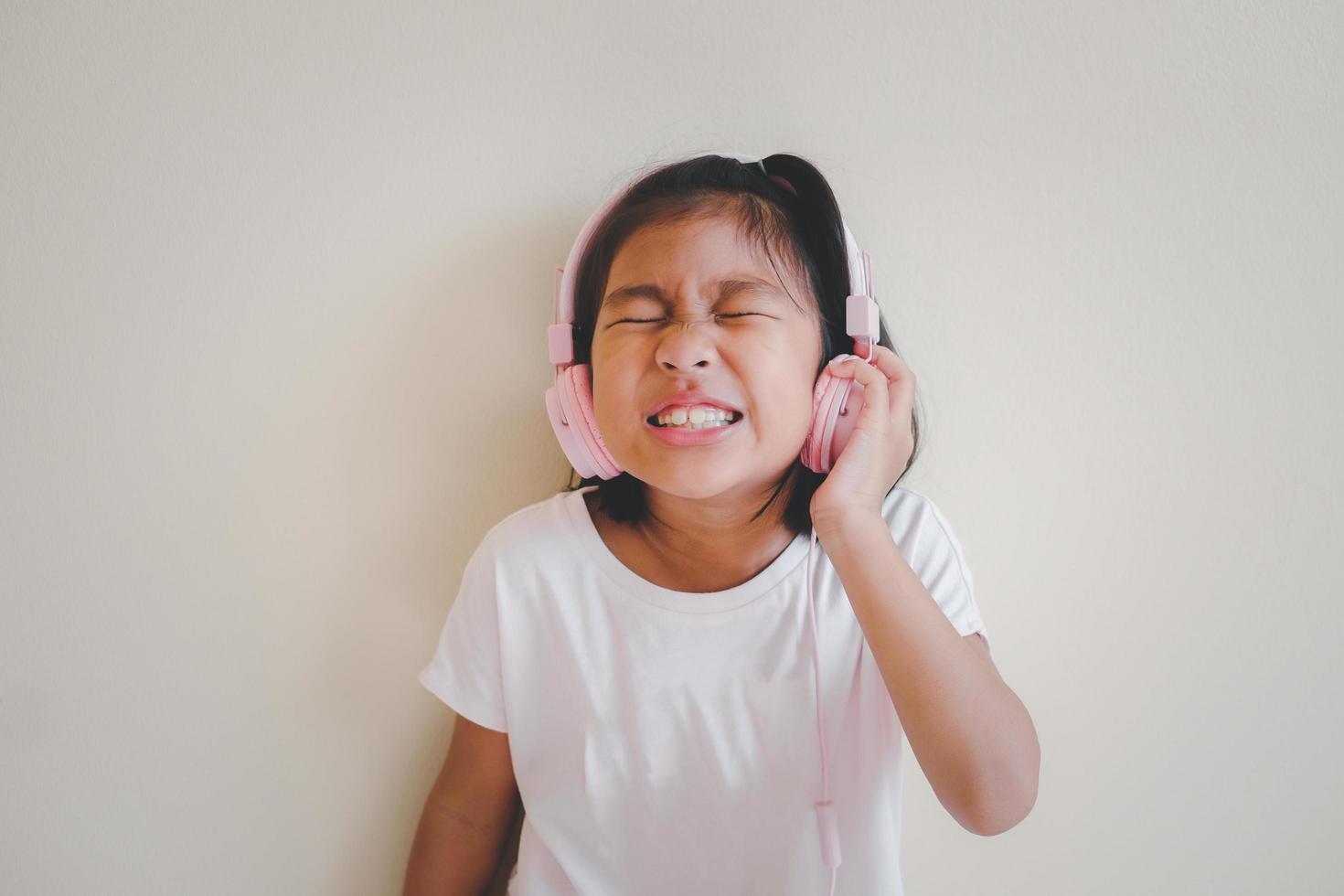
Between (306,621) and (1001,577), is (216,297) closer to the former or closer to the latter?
(306,621)

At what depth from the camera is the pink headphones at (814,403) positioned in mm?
845

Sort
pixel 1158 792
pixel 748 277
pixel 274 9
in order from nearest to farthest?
pixel 748 277 → pixel 274 9 → pixel 1158 792

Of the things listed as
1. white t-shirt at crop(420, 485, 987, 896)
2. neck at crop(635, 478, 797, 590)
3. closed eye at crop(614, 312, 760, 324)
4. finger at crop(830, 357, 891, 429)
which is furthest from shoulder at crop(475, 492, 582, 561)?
finger at crop(830, 357, 891, 429)

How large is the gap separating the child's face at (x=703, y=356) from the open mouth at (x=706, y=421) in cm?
1

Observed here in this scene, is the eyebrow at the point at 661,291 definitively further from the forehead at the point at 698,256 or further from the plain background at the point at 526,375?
the plain background at the point at 526,375

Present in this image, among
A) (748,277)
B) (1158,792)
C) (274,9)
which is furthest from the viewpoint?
(1158,792)

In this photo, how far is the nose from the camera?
2.58 ft

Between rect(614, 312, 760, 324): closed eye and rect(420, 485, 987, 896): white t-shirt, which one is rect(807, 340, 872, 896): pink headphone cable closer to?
rect(420, 485, 987, 896): white t-shirt

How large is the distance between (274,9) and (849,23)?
67 centimetres

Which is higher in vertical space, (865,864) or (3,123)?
(3,123)

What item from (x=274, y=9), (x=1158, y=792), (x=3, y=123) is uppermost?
(x=274, y=9)

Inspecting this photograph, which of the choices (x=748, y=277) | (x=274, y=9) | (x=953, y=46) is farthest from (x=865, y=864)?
(x=274, y=9)

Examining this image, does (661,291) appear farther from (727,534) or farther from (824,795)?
(824,795)

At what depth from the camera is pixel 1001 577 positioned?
3.41 feet
